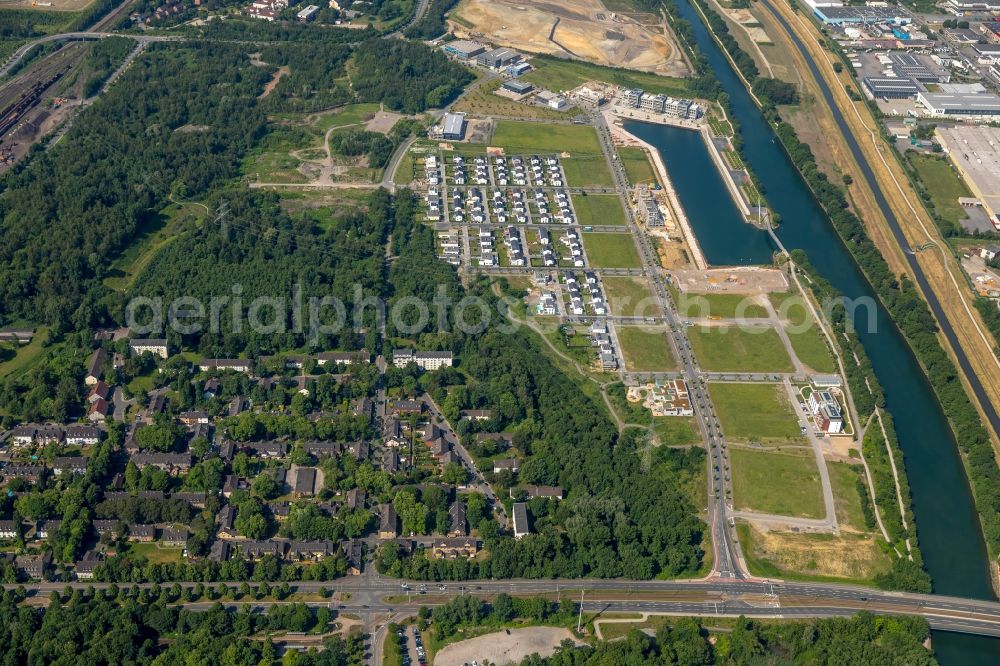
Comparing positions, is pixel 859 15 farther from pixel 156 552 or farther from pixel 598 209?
pixel 156 552

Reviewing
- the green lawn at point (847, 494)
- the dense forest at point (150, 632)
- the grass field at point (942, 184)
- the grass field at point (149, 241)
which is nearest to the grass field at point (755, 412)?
the green lawn at point (847, 494)

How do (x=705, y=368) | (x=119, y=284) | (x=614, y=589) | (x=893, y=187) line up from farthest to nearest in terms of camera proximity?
(x=893, y=187)
(x=119, y=284)
(x=705, y=368)
(x=614, y=589)

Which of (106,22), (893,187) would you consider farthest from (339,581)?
(106,22)

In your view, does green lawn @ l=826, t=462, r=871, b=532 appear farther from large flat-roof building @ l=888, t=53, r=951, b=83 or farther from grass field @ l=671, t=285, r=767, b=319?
large flat-roof building @ l=888, t=53, r=951, b=83

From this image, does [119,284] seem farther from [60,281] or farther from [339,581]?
[339,581]

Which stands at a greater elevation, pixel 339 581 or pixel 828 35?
pixel 828 35

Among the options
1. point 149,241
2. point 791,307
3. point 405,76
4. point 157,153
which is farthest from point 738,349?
point 157,153

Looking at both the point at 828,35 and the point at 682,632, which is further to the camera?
the point at 828,35

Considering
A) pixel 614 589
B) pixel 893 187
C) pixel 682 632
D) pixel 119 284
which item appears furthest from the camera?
pixel 893 187
